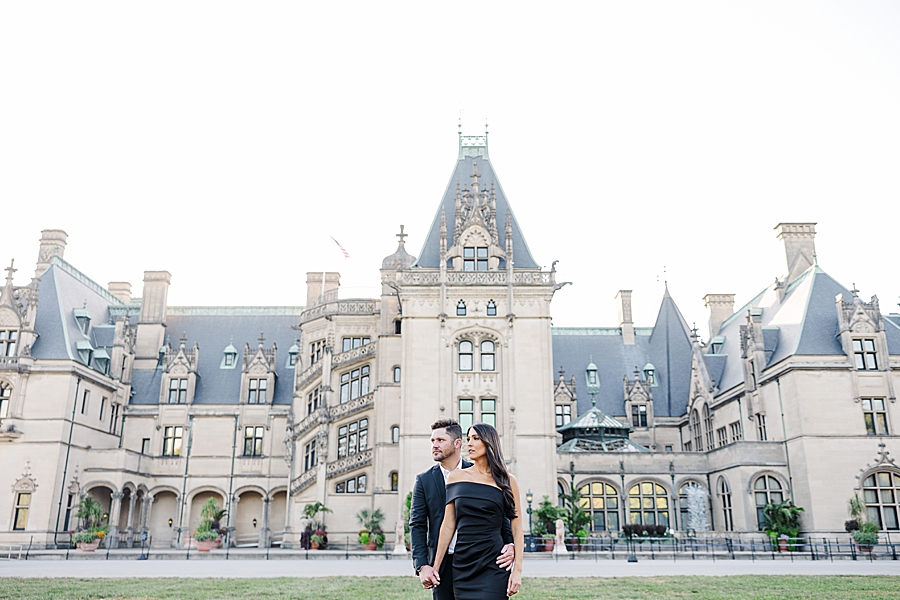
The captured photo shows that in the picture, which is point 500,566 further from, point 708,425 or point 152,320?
point 152,320

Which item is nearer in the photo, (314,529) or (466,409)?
(314,529)

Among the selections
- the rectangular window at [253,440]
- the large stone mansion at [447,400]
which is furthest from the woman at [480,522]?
the rectangular window at [253,440]

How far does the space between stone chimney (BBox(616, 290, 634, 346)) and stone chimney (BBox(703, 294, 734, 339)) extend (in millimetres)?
5152

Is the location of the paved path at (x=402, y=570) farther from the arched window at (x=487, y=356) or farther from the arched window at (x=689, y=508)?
the arched window at (x=689, y=508)

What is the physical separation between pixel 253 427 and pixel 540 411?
2023cm

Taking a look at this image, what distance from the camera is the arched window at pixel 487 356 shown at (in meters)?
38.3

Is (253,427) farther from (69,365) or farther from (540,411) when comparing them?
(540,411)

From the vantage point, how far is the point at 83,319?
4609 centimetres

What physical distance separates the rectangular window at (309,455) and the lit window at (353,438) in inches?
84.8

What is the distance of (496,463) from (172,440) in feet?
151

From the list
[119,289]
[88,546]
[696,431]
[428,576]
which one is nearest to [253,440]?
[88,546]

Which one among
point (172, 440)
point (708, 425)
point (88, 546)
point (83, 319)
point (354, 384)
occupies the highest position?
point (83, 319)

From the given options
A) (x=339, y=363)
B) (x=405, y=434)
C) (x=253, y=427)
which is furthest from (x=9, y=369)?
(x=405, y=434)

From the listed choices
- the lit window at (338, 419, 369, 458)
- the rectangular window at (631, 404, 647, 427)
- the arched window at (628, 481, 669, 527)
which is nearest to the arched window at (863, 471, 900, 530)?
the arched window at (628, 481, 669, 527)
